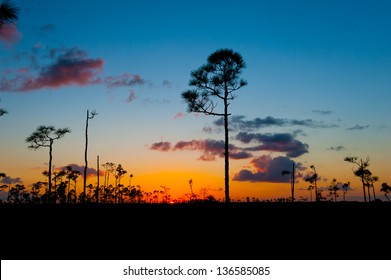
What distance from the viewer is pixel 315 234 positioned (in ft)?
32.0

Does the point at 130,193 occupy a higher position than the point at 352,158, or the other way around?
the point at 352,158

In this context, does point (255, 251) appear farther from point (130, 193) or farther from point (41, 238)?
point (130, 193)

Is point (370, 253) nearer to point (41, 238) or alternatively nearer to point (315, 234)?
point (315, 234)

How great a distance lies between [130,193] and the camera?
110438 mm

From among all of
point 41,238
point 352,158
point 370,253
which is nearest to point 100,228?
point 41,238

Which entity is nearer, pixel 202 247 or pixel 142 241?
pixel 202 247
